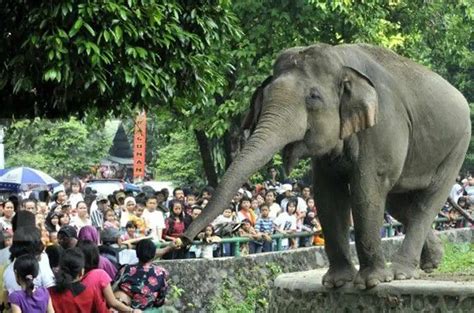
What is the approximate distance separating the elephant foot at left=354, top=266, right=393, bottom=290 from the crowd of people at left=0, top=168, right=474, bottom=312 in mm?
1589

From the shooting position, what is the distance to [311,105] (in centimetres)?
1055

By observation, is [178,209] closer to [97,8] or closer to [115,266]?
[115,266]

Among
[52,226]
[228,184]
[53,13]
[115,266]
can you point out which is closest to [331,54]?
[228,184]

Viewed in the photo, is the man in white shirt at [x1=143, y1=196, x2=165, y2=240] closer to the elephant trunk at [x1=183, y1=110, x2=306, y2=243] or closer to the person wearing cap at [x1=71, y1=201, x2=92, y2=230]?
the person wearing cap at [x1=71, y1=201, x2=92, y2=230]

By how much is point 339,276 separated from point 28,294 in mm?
2721

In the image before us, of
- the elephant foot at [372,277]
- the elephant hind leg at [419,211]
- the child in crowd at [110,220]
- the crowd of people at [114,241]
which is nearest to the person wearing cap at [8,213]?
the crowd of people at [114,241]

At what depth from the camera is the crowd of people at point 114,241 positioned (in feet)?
36.5

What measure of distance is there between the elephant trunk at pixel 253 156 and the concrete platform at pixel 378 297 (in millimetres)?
1587

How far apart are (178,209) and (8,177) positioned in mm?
13871

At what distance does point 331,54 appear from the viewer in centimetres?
1078

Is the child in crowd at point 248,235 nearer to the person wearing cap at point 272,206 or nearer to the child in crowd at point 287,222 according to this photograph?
the child in crowd at point 287,222

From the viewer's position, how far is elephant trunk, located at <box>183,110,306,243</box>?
8883 millimetres

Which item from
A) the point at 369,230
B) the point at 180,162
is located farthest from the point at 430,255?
the point at 180,162

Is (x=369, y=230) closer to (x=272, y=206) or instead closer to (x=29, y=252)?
(x=29, y=252)
